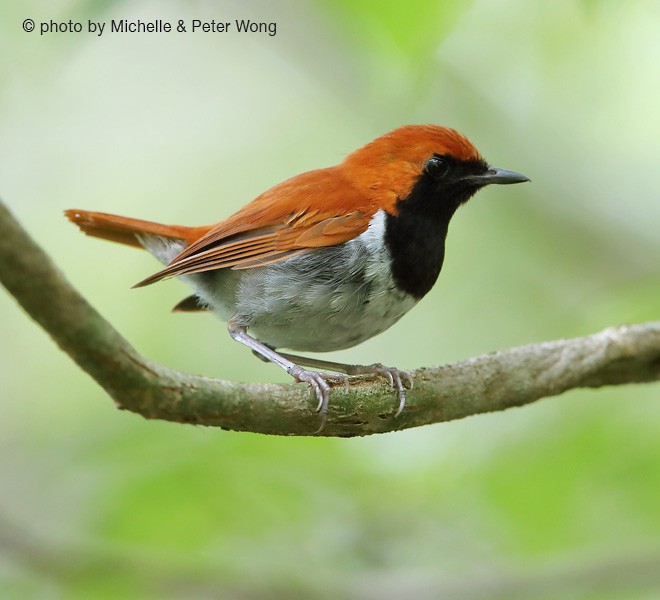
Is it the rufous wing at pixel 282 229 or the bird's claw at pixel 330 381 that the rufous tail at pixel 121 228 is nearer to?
the rufous wing at pixel 282 229

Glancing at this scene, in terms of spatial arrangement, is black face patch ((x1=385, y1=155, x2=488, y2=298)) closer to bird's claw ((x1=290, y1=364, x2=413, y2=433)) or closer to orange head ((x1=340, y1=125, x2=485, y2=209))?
orange head ((x1=340, y1=125, x2=485, y2=209))

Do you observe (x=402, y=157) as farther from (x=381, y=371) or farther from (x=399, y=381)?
(x=399, y=381)

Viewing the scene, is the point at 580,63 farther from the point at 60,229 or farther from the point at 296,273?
the point at 60,229

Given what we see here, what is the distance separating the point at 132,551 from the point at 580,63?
471 centimetres

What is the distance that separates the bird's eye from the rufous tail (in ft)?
4.21

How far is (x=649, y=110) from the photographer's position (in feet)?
22.9

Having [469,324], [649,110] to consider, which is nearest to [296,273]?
[469,324]

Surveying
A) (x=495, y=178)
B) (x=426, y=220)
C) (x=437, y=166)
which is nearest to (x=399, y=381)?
(x=426, y=220)

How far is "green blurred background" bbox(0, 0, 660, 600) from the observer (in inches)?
157

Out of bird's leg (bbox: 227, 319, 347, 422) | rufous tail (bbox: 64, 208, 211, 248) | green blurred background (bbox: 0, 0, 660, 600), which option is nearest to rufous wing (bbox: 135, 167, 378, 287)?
rufous tail (bbox: 64, 208, 211, 248)

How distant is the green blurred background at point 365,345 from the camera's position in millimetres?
3990

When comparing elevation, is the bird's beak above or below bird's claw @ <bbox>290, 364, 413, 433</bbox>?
above

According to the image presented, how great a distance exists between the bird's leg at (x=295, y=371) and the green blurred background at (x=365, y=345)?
391mm

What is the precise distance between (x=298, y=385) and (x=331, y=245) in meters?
1.30
